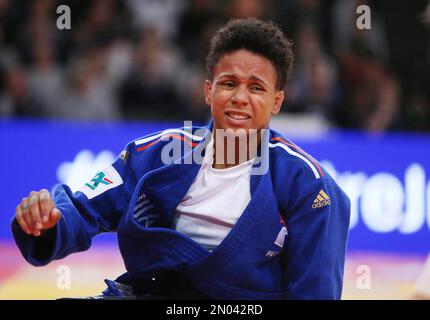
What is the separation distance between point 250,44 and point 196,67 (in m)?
6.81

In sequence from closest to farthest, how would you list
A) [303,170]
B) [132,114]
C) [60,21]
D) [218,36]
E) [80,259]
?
[303,170] < [218,36] < [80,259] < [60,21] < [132,114]

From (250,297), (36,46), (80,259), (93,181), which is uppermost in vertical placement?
(36,46)

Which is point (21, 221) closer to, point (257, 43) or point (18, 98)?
point (257, 43)

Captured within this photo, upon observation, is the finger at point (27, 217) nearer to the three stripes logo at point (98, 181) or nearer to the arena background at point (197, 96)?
the three stripes logo at point (98, 181)

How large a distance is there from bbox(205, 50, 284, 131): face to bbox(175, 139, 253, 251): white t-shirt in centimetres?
22

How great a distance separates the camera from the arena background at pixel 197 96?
8898 millimetres

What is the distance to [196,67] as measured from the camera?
10578 mm

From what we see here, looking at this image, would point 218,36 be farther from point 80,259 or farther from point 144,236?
point 80,259

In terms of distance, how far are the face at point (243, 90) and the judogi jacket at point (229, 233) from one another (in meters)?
0.15

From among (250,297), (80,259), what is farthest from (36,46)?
(250,297)

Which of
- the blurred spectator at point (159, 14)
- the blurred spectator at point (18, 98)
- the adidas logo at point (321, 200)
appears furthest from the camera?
the blurred spectator at point (159, 14)
